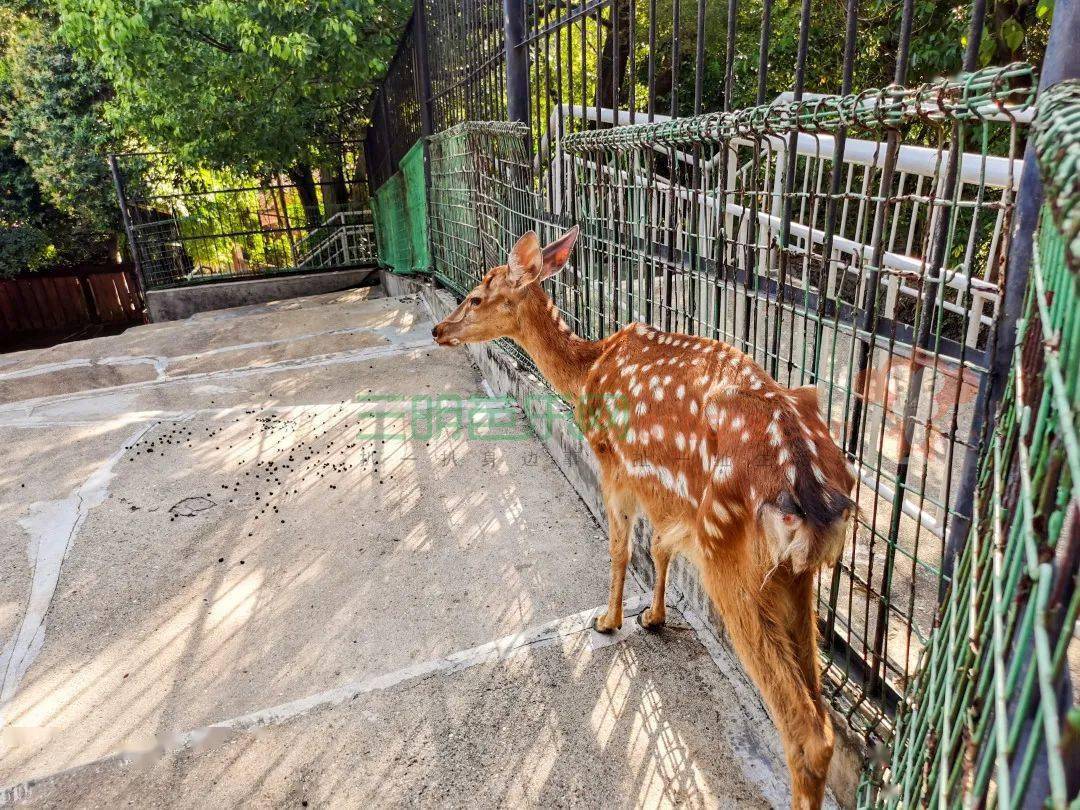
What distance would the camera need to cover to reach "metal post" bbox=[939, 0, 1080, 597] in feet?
4.14

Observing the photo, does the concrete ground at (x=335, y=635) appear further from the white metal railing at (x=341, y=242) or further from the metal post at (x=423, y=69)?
the white metal railing at (x=341, y=242)

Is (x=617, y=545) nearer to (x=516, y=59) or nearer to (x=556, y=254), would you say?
(x=556, y=254)

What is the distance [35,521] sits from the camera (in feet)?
12.8

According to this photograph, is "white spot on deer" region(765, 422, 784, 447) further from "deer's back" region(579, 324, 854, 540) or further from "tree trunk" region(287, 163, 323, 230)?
"tree trunk" region(287, 163, 323, 230)

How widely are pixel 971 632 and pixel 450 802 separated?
1.62 metres

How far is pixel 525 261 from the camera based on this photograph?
361 centimetres

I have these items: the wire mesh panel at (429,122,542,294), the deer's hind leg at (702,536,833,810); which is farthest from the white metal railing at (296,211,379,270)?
the deer's hind leg at (702,536,833,810)

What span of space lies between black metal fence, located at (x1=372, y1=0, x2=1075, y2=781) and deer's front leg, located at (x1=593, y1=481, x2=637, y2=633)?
2.44 feet

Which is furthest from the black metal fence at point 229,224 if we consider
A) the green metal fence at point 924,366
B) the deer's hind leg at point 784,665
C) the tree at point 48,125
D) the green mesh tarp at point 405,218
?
the deer's hind leg at point 784,665

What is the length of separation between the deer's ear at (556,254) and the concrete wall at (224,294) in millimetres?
10335

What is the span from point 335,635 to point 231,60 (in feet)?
27.8

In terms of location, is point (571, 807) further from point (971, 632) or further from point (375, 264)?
point (375, 264)

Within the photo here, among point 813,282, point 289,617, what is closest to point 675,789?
point 289,617

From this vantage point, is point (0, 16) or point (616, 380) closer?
point (616, 380)
